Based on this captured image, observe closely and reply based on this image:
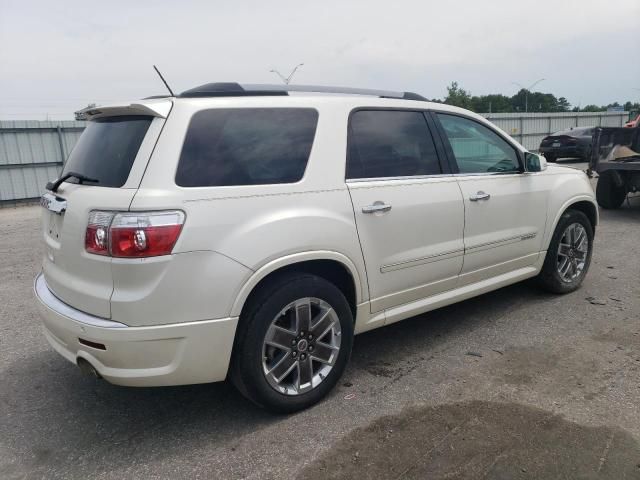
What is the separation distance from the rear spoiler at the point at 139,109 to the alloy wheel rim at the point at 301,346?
123 centimetres

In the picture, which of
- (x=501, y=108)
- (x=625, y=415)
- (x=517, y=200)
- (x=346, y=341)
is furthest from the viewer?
(x=501, y=108)

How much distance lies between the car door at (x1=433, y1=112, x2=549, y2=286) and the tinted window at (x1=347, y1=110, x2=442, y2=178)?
0.23 meters

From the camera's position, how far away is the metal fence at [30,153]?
13883mm

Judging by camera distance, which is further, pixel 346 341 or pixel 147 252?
pixel 346 341

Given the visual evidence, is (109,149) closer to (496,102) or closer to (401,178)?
(401,178)

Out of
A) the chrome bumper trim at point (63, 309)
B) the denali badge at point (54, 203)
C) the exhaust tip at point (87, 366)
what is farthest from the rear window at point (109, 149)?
the exhaust tip at point (87, 366)

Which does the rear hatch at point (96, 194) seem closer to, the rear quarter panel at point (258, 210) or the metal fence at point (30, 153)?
the rear quarter panel at point (258, 210)

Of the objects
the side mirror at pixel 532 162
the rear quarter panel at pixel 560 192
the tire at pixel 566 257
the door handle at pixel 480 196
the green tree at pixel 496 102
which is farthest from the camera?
the green tree at pixel 496 102

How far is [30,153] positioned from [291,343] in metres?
13.9

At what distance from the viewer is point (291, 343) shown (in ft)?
9.90

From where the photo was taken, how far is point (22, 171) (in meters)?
14.2

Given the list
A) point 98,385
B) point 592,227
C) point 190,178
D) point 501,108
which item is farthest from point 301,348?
point 501,108

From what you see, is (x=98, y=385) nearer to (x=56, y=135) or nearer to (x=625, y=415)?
(x=625, y=415)

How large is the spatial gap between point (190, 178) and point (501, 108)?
92.5 metres
